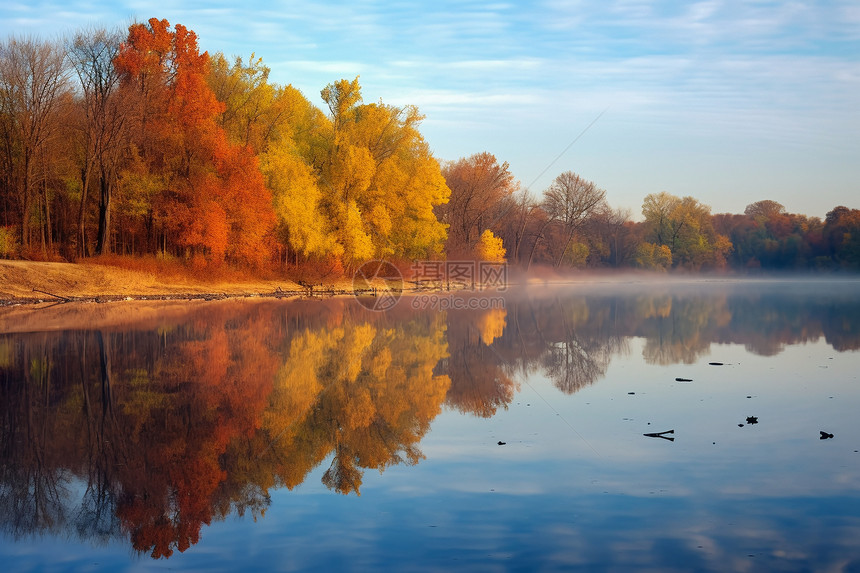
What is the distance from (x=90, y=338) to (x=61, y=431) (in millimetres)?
11486

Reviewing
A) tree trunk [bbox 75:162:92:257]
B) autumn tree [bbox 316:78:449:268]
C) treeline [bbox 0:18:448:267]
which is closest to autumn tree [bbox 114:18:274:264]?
treeline [bbox 0:18:448:267]

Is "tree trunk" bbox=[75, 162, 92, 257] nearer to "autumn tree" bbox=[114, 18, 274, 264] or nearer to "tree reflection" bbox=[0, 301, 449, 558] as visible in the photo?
"autumn tree" bbox=[114, 18, 274, 264]

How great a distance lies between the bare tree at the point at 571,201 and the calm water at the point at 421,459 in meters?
81.3

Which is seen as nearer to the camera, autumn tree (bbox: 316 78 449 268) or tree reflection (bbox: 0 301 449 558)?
tree reflection (bbox: 0 301 449 558)

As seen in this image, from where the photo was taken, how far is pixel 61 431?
10.3 m

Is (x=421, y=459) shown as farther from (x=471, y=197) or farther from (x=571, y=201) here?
(x=571, y=201)

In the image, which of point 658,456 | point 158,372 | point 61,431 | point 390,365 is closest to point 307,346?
point 390,365

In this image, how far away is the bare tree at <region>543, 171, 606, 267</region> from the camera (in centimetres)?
9950

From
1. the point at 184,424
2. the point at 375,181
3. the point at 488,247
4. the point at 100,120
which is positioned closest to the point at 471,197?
the point at 488,247

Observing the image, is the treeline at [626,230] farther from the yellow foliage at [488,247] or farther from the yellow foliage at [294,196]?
the yellow foliage at [294,196]

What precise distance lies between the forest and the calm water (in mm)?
26219

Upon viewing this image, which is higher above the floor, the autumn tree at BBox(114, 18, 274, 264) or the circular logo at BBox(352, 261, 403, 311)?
the autumn tree at BBox(114, 18, 274, 264)

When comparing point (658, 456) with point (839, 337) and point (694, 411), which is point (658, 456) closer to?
point (694, 411)

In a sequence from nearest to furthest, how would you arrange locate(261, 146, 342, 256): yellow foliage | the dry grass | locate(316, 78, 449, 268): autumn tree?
the dry grass, locate(261, 146, 342, 256): yellow foliage, locate(316, 78, 449, 268): autumn tree
